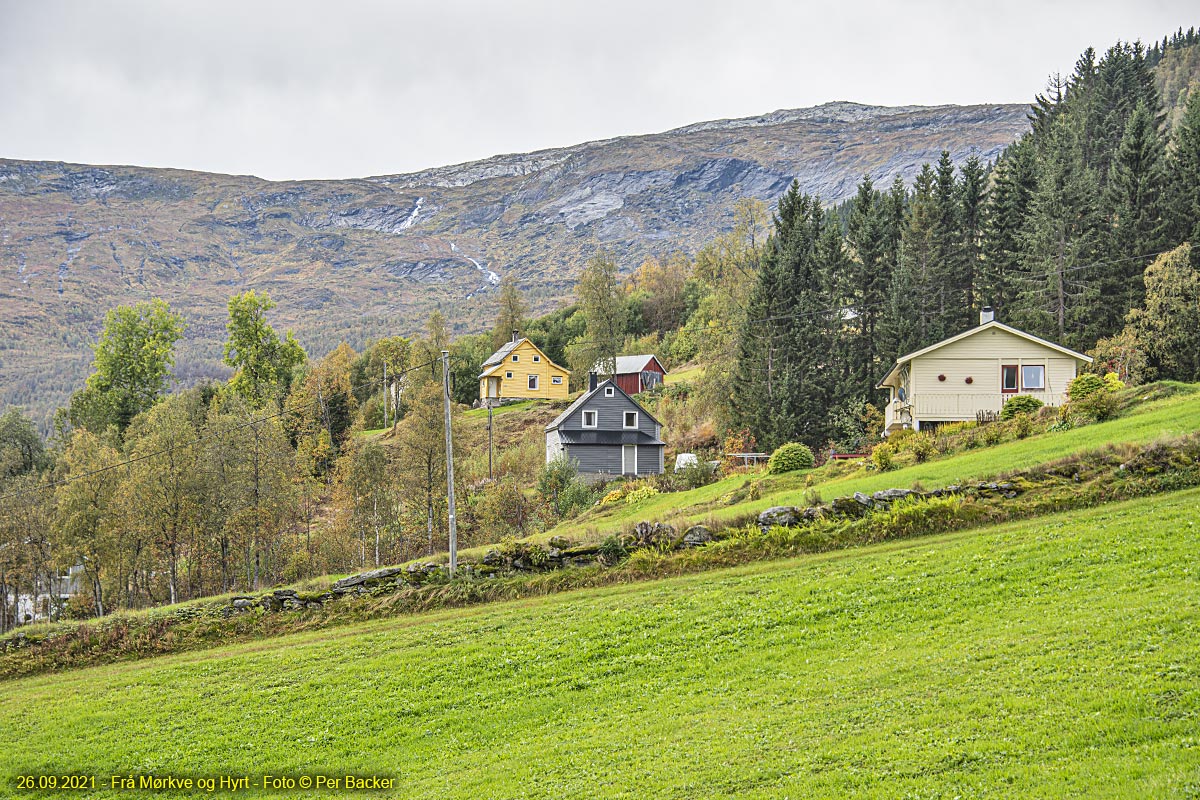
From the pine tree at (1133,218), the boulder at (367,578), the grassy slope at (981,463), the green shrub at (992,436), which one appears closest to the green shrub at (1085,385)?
the grassy slope at (981,463)

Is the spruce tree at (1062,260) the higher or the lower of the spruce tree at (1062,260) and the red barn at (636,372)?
the higher

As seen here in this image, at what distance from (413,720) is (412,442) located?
94.6 ft

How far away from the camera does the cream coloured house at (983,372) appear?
4553cm

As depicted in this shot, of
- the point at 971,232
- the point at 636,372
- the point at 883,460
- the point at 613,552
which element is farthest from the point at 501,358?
the point at 613,552

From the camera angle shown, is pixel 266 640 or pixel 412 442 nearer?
pixel 266 640

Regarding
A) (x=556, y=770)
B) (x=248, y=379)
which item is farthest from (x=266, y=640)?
(x=248, y=379)

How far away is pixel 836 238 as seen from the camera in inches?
2640

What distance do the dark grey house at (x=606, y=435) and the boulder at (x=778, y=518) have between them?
38.3 metres

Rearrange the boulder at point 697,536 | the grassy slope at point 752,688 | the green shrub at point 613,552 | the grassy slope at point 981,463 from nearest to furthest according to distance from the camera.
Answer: the grassy slope at point 752,688
the boulder at point 697,536
the green shrub at point 613,552
the grassy slope at point 981,463

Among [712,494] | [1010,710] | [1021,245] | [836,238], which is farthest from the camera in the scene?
[836,238]

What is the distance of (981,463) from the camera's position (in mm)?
28438

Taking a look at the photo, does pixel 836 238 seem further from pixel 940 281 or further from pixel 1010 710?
pixel 1010 710

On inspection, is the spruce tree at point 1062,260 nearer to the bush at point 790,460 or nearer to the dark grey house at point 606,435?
the bush at point 790,460

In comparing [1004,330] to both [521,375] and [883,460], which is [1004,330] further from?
[521,375]
